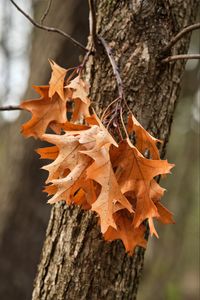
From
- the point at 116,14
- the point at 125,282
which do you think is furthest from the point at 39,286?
the point at 116,14

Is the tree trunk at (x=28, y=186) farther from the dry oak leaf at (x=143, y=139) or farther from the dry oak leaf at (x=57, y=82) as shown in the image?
the dry oak leaf at (x=143, y=139)

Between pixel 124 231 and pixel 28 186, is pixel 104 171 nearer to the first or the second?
pixel 124 231

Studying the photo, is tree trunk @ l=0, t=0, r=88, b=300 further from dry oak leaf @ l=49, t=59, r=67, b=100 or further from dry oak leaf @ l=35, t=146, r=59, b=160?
dry oak leaf @ l=35, t=146, r=59, b=160

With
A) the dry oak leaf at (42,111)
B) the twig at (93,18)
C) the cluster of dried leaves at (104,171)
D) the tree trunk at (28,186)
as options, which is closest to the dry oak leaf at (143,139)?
the cluster of dried leaves at (104,171)

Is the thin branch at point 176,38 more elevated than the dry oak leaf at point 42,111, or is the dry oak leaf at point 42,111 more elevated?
the thin branch at point 176,38

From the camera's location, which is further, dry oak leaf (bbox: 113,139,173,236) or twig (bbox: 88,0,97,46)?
twig (bbox: 88,0,97,46)

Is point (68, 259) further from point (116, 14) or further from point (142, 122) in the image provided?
point (116, 14)

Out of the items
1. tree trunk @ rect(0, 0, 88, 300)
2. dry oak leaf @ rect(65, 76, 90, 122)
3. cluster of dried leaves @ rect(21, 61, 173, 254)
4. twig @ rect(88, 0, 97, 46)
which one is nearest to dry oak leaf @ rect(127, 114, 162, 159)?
cluster of dried leaves @ rect(21, 61, 173, 254)
